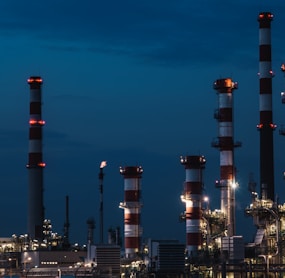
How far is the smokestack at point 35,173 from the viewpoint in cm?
7731

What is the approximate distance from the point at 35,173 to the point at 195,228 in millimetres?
15420

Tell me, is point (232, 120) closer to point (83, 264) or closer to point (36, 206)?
point (83, 264)

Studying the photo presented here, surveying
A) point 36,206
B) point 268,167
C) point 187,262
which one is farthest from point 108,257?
point 36,206

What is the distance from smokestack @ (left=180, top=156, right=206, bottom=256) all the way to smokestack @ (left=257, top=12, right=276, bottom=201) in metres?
4.01

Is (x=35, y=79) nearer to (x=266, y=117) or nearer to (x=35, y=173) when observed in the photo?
(x=35, y=173)

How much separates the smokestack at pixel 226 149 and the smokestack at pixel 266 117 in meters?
1.68

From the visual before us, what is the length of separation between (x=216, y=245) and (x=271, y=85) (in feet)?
32.7

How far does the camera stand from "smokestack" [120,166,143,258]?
2827 inches

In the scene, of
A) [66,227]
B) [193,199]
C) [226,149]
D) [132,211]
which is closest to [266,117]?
[226,149]

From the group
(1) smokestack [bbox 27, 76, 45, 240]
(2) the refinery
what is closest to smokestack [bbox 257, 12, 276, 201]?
(2) the refinery

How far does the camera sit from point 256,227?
63844 mm

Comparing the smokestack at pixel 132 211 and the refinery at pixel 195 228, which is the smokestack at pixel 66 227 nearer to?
the refinery at pixel 195 228

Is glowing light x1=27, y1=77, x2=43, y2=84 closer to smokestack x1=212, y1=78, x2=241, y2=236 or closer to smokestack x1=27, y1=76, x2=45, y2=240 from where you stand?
smokestack x1=27, y1=76, x2=45, y2=240

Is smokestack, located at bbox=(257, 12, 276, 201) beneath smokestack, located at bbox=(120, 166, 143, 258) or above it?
above
